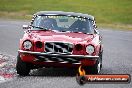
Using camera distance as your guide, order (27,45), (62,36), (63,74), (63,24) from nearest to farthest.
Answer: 1. (27,45)
2. (62,36)
3. (63,74)
4. (63,24)

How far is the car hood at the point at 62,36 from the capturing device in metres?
13.6

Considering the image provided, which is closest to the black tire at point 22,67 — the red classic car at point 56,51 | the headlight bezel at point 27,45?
the red classic car at point 56,51

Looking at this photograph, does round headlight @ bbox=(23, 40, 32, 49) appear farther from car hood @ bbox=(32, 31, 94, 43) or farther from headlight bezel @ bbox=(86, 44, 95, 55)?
headlight bezel @ bbox=(86, 44, 95, 55)

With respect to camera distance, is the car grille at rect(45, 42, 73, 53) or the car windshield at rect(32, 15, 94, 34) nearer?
the car grille at rect(45, 42, 73, 53)

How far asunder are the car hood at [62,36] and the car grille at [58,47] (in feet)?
0.40

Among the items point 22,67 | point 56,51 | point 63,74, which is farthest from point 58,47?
point 63,74

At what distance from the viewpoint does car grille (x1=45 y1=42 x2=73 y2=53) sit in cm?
1338

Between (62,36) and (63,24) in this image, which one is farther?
(63,24)

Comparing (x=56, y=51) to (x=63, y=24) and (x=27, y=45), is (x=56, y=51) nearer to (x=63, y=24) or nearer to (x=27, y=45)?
(x=27, y=45)

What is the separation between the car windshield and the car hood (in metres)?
0.43

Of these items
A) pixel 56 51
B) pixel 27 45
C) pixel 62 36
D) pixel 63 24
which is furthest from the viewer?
pixel 63 24

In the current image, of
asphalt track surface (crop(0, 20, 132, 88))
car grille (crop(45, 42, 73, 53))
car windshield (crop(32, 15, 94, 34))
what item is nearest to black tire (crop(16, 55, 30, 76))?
asphalt track surface (crop(0, 20, 132, 88))

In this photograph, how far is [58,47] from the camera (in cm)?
1340

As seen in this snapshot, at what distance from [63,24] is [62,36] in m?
1.42
